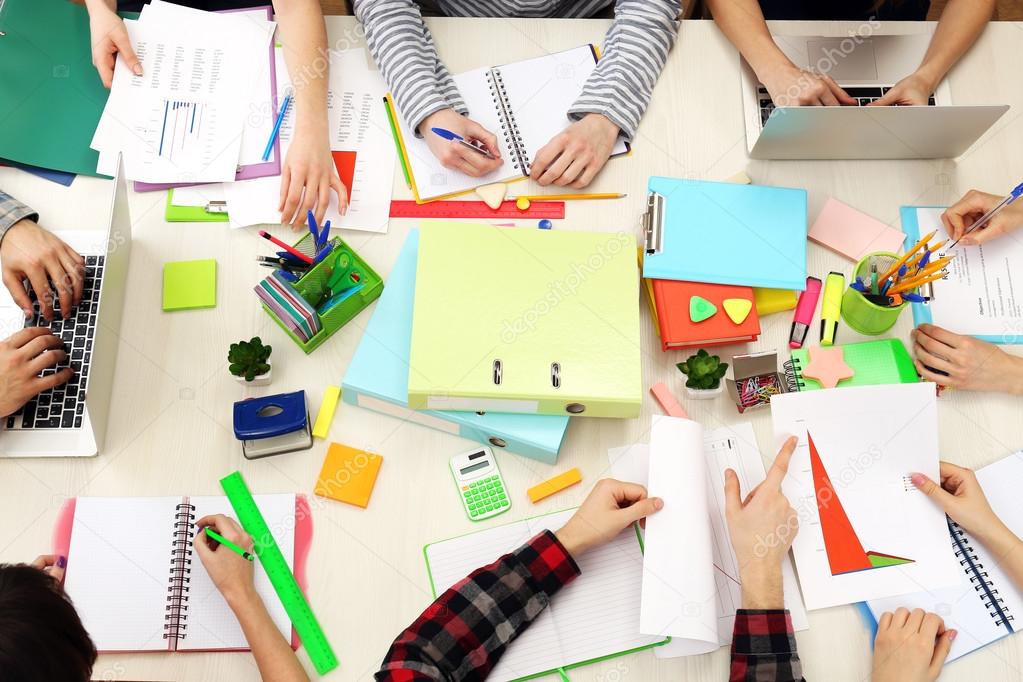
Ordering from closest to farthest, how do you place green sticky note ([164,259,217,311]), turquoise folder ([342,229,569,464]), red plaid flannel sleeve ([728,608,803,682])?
red plaid flannel sleeve ([728,608,803,682])
turquoise folder ([342,229,569,464])
green sticky note ([164,259,217,311])

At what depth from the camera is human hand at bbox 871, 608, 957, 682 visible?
40.7 inches

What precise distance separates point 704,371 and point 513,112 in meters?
0.56

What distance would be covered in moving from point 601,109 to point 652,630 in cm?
82

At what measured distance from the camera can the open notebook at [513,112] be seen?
4.30ft

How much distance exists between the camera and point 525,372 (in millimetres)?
1092

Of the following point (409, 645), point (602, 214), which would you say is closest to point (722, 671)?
point (409, 645)

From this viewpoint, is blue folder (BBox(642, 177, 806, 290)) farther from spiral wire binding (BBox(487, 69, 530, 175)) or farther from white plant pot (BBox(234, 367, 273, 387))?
white plant pot (BBox(234, 367, 273, 387))

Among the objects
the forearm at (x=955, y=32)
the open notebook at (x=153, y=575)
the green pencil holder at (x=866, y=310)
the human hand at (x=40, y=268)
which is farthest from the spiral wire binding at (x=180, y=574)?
the forearm at (x=955, y=32)

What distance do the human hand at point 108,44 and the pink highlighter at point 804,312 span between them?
45.7 inches

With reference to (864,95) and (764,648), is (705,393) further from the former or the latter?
(864,95)

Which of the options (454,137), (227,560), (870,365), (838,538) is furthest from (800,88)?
(227,560)

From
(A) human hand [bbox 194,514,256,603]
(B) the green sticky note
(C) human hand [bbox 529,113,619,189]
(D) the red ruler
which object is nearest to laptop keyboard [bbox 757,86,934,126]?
(C) human hand [bbox 529,113,619,189]

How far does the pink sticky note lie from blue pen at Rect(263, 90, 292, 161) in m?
0.90

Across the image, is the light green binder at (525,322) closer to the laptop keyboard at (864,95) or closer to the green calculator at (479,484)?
the green calculator at (479,484)
